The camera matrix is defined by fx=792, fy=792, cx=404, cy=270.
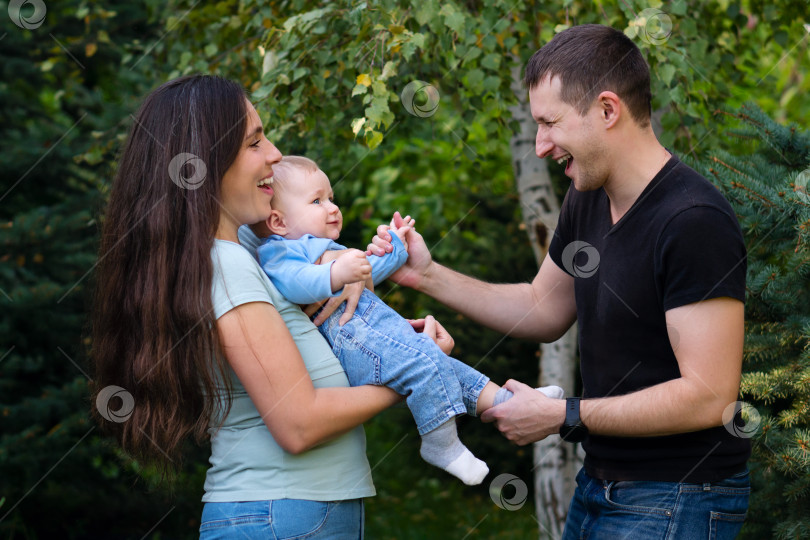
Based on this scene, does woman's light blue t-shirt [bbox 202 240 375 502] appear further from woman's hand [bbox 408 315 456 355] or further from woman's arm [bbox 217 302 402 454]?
woman's hand [bbox 408 315 456 355]

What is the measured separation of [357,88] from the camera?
2.60 m

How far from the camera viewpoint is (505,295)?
8.55 feet

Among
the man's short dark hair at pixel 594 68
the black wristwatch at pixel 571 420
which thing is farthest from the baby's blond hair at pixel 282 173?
the black wristwatch at pixel 571 420

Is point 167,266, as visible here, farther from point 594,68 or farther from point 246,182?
point 594,68

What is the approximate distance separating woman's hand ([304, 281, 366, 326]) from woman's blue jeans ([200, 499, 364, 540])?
45 centimetres

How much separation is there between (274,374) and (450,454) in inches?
22.7

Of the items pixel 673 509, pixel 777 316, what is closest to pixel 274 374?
pixel 673 509

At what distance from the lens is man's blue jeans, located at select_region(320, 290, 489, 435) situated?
1.91 meters

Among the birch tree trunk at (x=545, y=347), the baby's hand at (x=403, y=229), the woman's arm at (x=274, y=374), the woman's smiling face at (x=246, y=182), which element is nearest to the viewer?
the woman's arm at (x=274, y=374)

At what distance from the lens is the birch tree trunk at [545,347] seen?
387 centimetres

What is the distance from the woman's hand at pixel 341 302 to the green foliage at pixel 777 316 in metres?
1.19

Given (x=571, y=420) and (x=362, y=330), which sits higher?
(x=362, y=330)

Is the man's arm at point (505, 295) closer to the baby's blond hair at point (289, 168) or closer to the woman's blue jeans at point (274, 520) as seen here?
the baby's blond hair at point (289, 168)

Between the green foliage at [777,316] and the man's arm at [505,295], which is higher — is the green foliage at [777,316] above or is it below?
below
